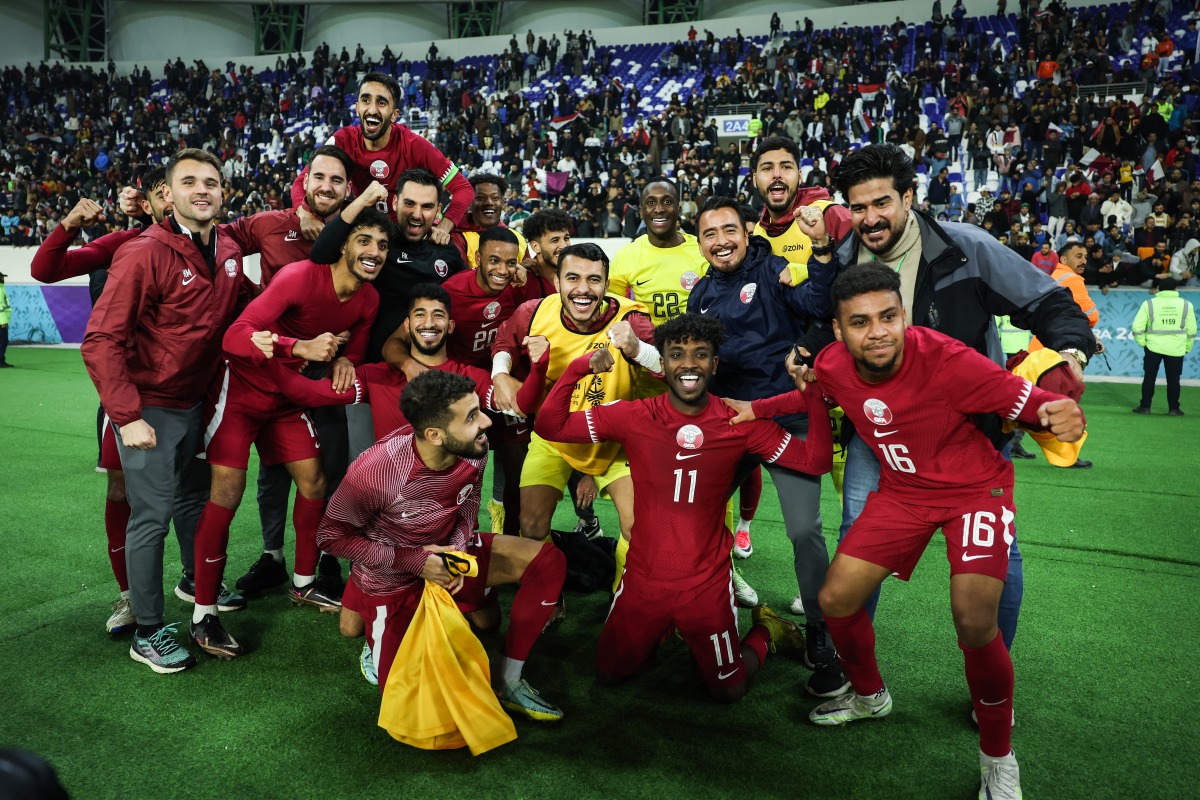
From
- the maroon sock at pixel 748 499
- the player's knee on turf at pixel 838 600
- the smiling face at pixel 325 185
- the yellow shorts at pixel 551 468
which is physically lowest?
the maroon sock at pixel 748 499

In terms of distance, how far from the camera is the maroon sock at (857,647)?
322cm

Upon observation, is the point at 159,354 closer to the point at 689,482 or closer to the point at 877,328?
the point at 689,482

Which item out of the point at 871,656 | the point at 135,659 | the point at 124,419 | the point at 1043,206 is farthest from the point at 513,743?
the point at 1043,206

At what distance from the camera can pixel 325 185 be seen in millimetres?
5023

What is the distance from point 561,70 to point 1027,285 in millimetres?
30630

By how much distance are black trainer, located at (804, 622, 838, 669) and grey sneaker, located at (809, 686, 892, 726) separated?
1.20 feet

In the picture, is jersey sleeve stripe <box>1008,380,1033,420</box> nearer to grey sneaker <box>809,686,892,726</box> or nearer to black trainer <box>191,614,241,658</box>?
grey sneaker <box>809,686,892,726</box>

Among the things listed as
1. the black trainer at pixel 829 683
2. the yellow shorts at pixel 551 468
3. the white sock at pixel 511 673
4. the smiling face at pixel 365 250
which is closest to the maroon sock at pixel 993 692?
the black trainer at pixel 829 683

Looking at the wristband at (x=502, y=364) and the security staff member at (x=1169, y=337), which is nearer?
the wristband at (x=502, y=364)

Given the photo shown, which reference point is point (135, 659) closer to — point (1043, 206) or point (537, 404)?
point (537, 404)

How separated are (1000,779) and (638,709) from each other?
1.46 m


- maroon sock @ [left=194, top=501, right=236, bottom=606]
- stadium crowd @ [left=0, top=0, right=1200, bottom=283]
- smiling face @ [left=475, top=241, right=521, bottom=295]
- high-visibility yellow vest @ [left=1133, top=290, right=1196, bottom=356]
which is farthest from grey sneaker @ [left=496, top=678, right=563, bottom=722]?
stadium crowd @ [left=0, top=0, right=1200, bottom=283]

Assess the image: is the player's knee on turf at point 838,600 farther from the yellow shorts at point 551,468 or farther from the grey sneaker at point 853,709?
the yellow shorts at point 551,468

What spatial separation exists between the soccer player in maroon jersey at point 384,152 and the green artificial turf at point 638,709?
8.74 feet
